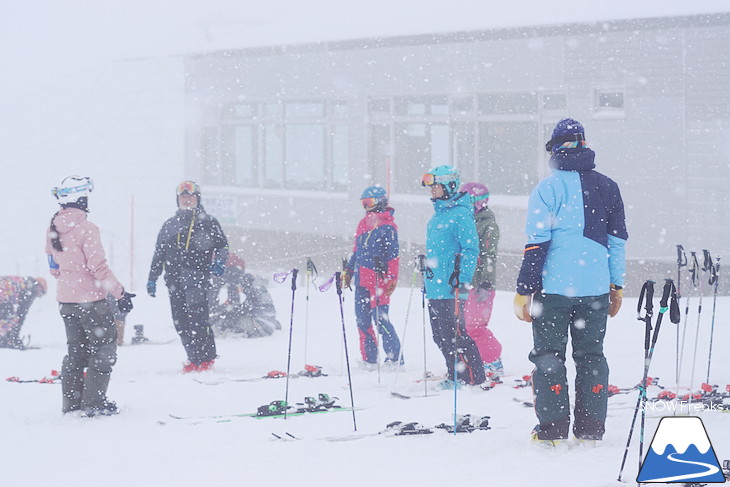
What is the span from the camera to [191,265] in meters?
8.18

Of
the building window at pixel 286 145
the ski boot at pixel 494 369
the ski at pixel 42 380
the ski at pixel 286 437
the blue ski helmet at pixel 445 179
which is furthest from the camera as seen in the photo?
the building window at pixel 286 145

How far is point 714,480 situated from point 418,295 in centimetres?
958

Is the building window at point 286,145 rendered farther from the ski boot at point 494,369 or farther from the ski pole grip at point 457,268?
the ski pole grip at point 457,268

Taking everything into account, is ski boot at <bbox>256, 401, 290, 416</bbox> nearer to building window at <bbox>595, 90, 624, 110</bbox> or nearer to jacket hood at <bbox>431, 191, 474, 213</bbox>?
jacket hood at <bbox>431, 191, 474, 213</bbox>

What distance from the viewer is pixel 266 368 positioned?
8812 mm

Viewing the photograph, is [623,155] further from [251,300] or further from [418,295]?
[251,300]

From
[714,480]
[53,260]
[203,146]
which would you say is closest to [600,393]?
[714,480]

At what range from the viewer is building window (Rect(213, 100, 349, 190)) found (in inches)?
714

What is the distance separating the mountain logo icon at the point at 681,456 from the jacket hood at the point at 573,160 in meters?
1.61

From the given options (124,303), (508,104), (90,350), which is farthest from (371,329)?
(508,104)

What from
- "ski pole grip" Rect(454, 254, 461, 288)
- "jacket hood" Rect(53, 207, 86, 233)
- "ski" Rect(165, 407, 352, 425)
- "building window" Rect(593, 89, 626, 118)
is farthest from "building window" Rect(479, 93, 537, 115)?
"jacket hood" Rect(53, 207, 86, 233)

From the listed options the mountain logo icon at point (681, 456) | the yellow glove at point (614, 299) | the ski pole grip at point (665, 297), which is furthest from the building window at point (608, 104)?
the mountain logo icon at point (681, 456)

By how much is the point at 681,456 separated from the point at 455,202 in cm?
352

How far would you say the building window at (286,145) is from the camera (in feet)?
59.5
